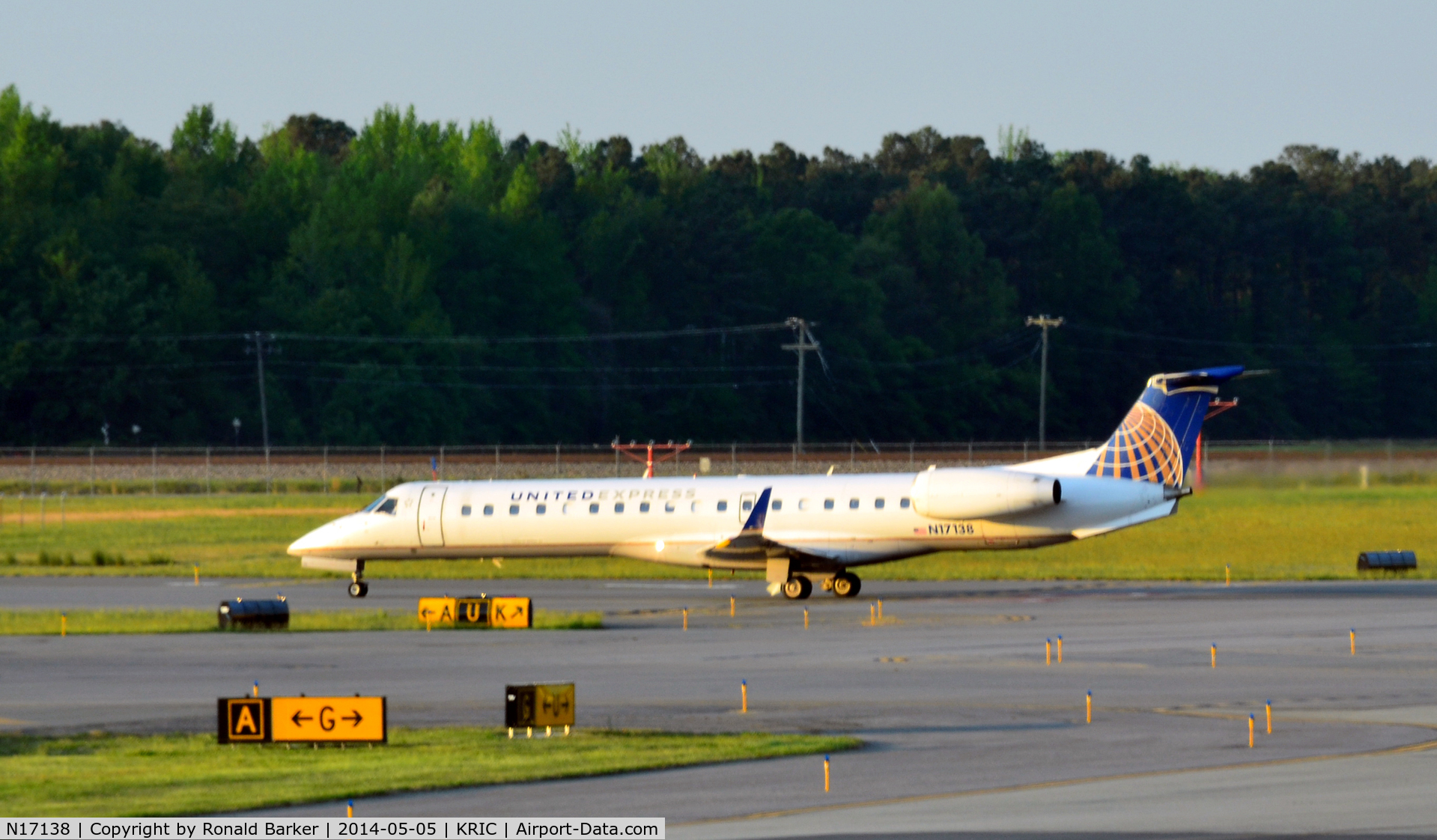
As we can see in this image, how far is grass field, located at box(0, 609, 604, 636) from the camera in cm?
3253

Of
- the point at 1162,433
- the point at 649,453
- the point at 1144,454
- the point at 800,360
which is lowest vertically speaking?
the point at 649,453

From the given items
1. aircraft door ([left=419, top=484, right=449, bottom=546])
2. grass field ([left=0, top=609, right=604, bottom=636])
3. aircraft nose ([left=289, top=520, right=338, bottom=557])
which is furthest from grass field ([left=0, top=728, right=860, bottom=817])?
aircraft nose ([left=289, top=520, right=338, bottom=557])

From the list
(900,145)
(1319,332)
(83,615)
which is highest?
(900,145)

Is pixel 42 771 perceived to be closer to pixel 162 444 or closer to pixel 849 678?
pixel 849 678

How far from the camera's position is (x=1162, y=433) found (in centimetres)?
3731

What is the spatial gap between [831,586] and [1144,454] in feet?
22.3

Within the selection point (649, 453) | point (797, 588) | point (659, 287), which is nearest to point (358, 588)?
point (797, 588)

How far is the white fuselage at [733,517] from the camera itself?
1439 inches

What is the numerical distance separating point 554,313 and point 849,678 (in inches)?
3522

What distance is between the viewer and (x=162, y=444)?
96812 millimetres

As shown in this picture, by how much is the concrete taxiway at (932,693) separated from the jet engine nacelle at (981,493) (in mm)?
1784

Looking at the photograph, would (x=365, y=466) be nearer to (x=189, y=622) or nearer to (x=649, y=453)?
(x=649, y=453)

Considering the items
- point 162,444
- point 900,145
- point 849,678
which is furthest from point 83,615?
point 900,145

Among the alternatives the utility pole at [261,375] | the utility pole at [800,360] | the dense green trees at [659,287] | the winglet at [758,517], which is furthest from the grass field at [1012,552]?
the dense green trees at [659,287]
